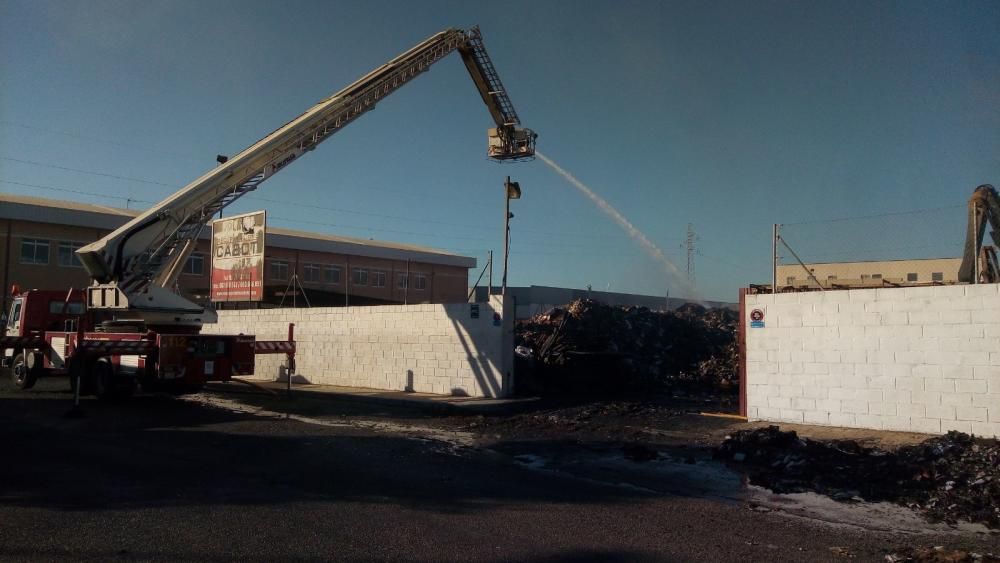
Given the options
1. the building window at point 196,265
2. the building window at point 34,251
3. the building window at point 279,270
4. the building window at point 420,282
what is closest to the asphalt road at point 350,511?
the building window at point 34,251

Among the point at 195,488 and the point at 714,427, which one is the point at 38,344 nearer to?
the point at 195,488

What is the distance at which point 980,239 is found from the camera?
43.9 ft

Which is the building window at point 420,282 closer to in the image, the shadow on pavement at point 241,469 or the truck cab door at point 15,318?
the truck cab door at point 15,318

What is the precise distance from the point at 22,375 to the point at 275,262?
82.6 feet

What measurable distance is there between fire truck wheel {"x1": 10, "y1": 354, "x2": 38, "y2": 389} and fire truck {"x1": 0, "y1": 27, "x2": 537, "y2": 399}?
0.11 feet

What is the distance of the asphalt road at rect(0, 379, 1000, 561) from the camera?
5750 millimetres

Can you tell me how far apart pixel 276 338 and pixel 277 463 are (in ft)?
51.0

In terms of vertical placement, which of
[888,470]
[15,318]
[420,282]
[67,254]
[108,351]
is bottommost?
[888,470]

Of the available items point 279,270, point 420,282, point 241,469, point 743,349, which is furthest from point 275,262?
point 241,469

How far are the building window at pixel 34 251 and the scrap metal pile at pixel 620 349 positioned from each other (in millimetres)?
27846

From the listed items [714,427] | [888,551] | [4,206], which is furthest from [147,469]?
[4,206]

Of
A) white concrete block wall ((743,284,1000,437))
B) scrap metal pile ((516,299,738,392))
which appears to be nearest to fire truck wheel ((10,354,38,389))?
scrap metal pile ((516,299,738,392))

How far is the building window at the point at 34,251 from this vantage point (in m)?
35.8

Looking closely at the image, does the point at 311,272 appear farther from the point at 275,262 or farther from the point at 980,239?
the point at 980,239
